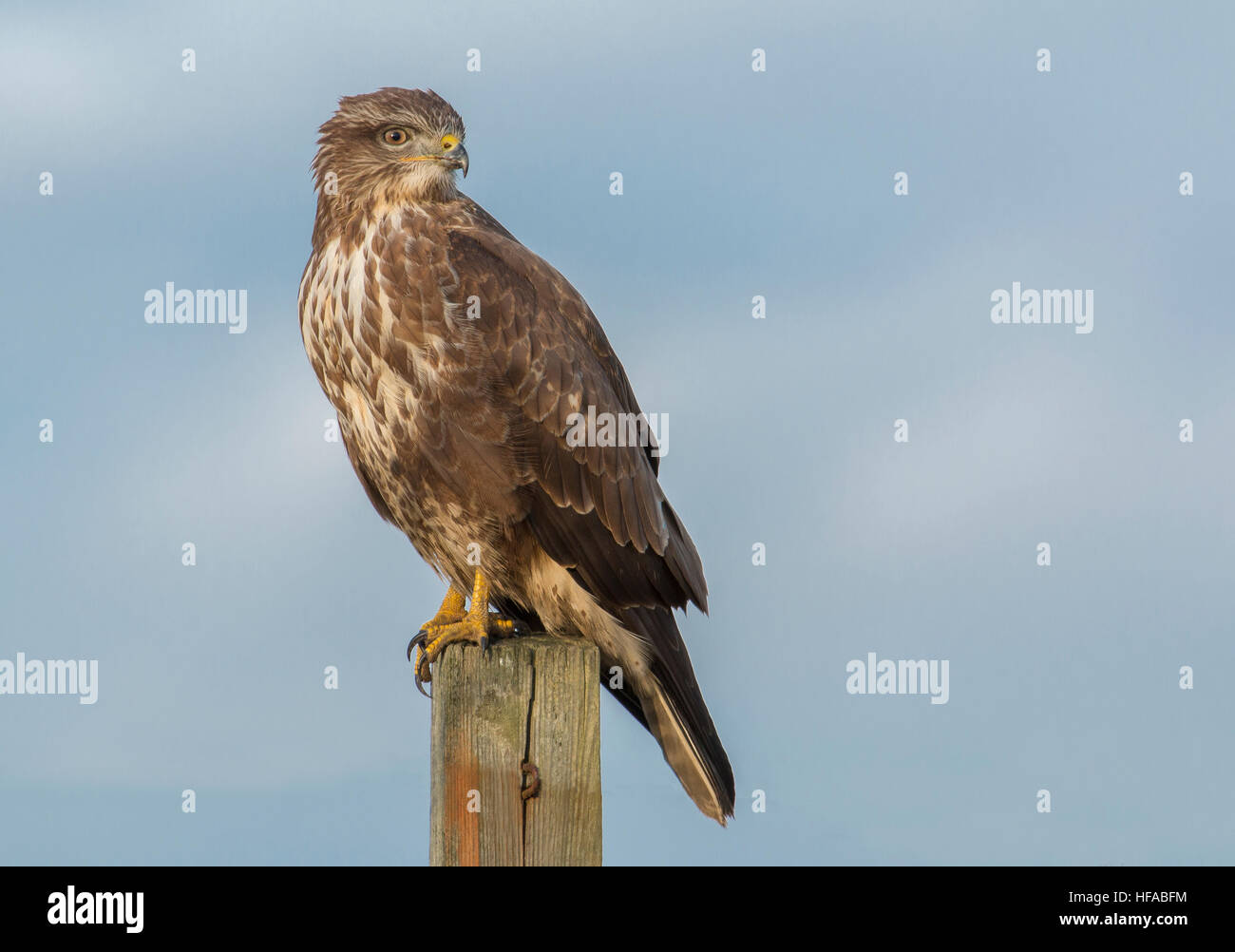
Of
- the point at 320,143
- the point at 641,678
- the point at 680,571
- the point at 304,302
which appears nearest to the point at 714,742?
the point at 641,678

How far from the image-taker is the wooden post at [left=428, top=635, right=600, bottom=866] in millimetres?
4152

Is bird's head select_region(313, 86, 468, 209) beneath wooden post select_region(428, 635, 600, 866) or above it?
above

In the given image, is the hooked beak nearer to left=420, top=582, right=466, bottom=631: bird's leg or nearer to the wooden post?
left=420, top=582, right=466, bottom=631: bird's leg

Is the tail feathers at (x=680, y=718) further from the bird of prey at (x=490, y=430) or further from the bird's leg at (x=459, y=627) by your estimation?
the bird's leg at (x=459, y=627)

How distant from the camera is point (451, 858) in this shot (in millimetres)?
4160

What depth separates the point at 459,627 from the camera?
17.3 feet

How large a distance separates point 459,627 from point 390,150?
2156 mm

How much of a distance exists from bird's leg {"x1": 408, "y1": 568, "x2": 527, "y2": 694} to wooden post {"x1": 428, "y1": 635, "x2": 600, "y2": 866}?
578mm

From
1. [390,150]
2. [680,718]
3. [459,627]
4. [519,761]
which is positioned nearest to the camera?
[519,761]

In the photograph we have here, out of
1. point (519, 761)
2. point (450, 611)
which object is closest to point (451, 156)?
point (450, 611)

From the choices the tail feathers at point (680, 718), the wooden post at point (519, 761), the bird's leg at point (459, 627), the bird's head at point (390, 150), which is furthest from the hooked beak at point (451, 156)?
the wooden post at point (519, 761)

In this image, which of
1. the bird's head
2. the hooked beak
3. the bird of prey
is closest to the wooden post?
the bird of prey

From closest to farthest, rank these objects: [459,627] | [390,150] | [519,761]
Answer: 1. [519,761]
2. [459,627]
3. [390,150]

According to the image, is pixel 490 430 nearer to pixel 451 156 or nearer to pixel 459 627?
pixel 459 627
